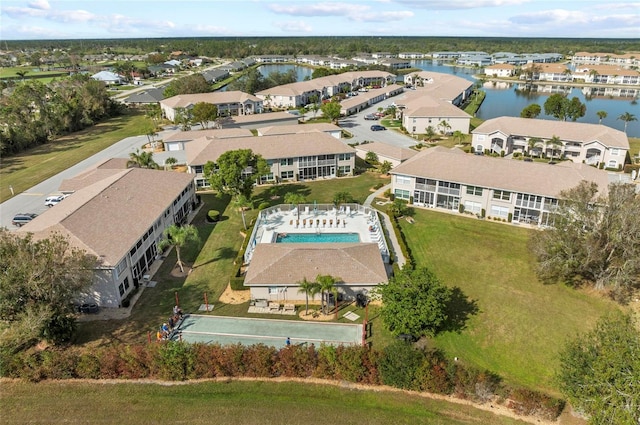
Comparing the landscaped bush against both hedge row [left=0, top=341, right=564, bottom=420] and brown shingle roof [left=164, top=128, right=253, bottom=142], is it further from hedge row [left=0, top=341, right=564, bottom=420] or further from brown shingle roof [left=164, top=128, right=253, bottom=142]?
brown shingle roof [left=164, top=128, right=253, bottom=142]

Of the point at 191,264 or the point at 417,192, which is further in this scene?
the point at 417,192

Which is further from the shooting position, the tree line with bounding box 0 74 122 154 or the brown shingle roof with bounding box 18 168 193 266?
the tree line with bounding box 0 74 122 154

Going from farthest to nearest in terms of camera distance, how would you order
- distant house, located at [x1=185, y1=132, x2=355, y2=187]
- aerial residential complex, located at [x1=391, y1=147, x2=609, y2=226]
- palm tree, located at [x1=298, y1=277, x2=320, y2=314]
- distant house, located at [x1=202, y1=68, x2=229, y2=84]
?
distant house, located at [x1=202, y1=68, x2=229, y2=84] → distant house, located at [x1=185, y1=132, x2=355, y2=187] → aerial residential complex, located at [x1=391, y1=147, x2=609, y2=226] → palm tree, located at [x1=298, y1=277, x2=320, y2=314]

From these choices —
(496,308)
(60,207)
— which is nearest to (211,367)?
(496,308)

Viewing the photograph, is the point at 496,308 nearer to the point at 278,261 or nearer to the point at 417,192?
the point at 278,261

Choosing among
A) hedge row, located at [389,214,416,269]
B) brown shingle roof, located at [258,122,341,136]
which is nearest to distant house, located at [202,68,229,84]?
brown shingle roof, located at [258,122,341,136]

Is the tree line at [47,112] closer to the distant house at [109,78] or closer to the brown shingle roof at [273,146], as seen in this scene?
the brown shingle roof at [273,146]

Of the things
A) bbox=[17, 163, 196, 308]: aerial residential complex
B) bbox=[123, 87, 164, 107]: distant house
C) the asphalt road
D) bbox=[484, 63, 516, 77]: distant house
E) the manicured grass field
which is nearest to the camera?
the manicured grass field
